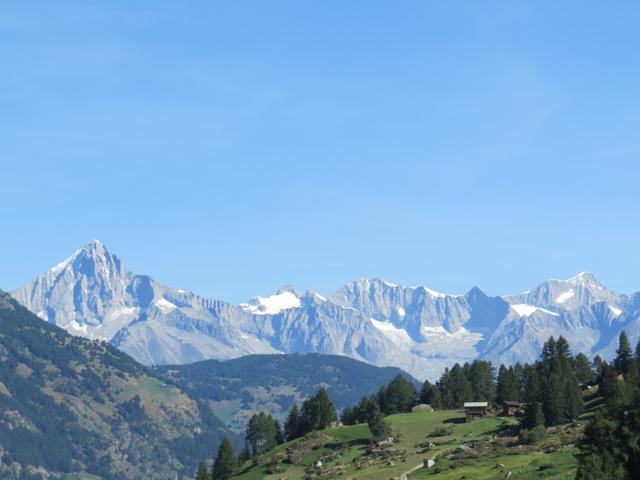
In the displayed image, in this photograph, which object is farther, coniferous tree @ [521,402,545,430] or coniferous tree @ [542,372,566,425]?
coniferous tree @ [542,372,566,425]

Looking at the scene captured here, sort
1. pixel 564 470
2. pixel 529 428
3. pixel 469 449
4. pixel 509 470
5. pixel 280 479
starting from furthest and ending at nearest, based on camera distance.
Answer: pixel 280 479, pixel 529 428, pixel 469 449, pixel 509 470, pixel 564 470

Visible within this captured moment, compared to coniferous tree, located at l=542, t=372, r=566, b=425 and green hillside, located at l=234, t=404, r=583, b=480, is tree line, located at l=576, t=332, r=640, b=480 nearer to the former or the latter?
green hillside, located at l=234, t=404, r=583, b=480

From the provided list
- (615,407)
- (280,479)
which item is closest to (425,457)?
(280,479)

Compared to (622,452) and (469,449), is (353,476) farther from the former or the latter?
(622,452)

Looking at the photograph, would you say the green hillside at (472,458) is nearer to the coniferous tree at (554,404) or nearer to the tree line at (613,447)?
the coniferous tree at (554,404)

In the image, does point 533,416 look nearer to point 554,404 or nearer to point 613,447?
point 554,404

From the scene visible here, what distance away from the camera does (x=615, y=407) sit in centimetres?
11969

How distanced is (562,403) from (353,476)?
40219mm

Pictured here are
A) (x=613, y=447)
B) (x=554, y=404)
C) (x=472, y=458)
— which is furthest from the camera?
(x=554, y=404)

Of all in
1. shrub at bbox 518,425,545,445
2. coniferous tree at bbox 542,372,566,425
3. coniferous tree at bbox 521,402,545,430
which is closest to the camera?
shrub at bbox 518,425,545,445

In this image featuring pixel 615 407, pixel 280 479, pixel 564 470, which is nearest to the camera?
pixel 615 407

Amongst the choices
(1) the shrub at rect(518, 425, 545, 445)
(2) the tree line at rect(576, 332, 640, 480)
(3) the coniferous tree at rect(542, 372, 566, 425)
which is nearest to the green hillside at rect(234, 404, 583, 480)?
(1) the shrub at rect(518, 425, 545, 445)

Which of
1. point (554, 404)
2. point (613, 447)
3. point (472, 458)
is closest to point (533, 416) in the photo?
point (554, 404)

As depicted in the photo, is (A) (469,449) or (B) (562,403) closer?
(A) (469,449)
